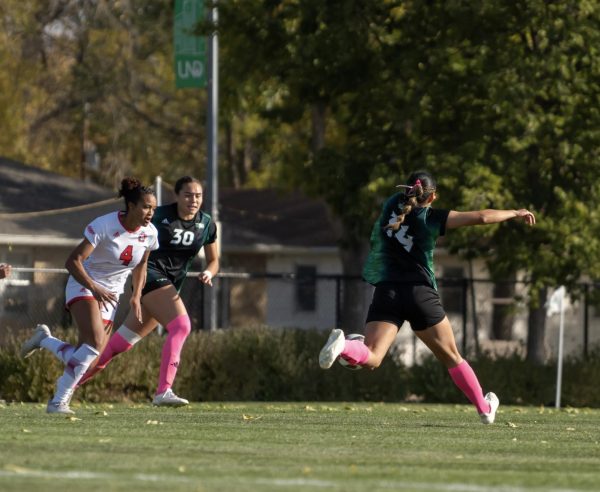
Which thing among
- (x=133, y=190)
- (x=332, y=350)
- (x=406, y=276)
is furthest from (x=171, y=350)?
(x=406, y=276)

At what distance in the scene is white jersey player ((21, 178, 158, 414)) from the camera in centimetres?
1305

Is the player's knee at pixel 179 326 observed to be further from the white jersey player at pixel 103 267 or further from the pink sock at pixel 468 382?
the pink sock at pixel 468 382

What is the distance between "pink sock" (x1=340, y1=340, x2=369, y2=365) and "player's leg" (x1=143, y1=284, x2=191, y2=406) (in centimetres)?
228

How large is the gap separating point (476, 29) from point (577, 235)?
3.62 metres

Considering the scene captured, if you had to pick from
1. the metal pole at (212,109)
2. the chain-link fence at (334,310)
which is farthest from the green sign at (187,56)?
the chain-link fence at (334,310)

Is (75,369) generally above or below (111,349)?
below

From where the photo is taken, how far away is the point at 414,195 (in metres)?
12.4

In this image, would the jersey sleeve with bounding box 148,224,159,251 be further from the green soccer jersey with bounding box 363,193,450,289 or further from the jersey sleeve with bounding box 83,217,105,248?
the green soccer jersey with bounding box 363,193,450,289

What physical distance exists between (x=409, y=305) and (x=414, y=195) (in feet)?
2.82

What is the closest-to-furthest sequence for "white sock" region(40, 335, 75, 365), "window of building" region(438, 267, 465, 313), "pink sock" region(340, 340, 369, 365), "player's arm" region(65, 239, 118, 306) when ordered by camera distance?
"pink sock" region(340, 340, 369, 365) < "player's arm" region(65, 239, 118, 306) < "white sock" region(40, 335, 75, 365) < "window of building" region(438, 267, 465, 313)

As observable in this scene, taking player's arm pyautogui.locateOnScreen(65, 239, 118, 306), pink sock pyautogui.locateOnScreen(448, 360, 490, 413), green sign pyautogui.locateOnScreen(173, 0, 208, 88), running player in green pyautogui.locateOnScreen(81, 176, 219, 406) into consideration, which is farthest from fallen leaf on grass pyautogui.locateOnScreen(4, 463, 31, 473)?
green sign pyautogui.locateOnScreen(173, 0, 208, 88)

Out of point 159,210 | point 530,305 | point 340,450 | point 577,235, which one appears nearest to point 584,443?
point 340,450

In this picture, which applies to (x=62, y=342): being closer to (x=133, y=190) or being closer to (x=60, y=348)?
(x=60, y=348)

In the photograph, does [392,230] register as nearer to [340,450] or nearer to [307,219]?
[340,450]
